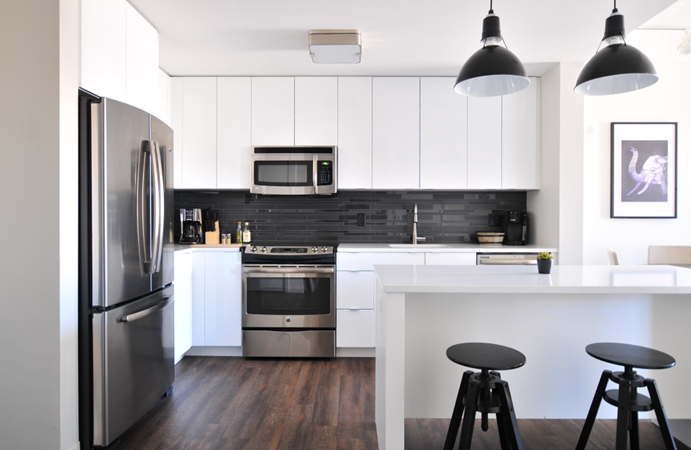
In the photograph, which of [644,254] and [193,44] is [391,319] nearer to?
[193,44]

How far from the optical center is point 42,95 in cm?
190

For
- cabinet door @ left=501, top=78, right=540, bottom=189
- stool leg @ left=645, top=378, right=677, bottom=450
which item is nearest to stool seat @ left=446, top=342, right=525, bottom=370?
stool leg @ left=645, top=378, right=677, bottom=450

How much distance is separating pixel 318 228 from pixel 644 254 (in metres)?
3.18

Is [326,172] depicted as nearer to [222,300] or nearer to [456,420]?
[222,300]

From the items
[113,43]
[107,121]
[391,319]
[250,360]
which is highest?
[113,43]

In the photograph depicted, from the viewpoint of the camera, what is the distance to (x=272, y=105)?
3887 mm

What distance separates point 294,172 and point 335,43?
127 centimetres

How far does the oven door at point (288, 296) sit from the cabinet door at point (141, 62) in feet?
5.12

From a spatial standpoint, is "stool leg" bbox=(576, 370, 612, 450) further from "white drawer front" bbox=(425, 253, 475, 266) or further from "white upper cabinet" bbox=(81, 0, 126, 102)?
"white upper cabinet" bbox=(81, 0, 126, 102)

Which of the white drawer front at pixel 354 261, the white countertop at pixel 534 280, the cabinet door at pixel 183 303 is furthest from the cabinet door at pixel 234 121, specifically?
the white countertop at pixel 534 280

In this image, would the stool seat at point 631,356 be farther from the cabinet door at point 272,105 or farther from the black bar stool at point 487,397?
the cabinet door at point 272,105

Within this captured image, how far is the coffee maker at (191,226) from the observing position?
389 centimetres

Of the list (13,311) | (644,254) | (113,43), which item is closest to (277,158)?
(113,43)

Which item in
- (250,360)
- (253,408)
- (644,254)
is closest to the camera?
(253,408)
